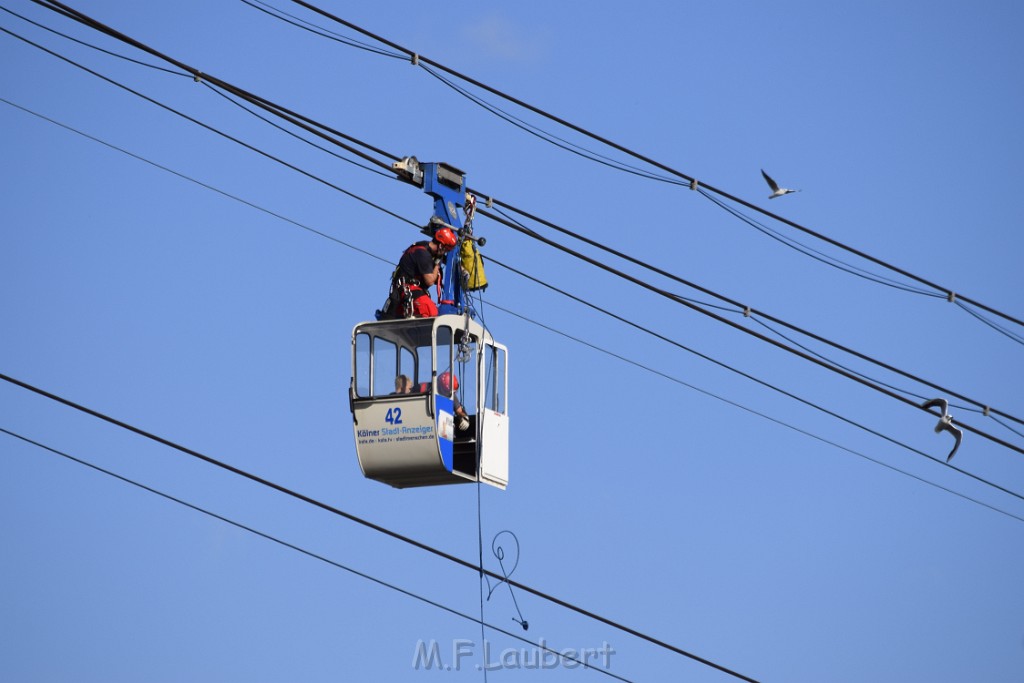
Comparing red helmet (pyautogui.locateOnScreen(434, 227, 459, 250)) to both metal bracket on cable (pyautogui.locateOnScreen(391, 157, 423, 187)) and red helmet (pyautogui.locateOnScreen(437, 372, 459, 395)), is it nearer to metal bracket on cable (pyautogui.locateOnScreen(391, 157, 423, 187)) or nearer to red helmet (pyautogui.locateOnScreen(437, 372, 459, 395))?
metal bracket on cable (pyautogui.locateOnScreen(391, 157, 423, 187))

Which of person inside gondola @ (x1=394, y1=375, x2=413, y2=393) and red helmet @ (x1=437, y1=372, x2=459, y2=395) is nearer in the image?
person inside gondola @ (x1=394, y1=375, x2=413, y2=393)

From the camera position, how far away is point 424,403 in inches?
870

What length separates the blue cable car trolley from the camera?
22.2m

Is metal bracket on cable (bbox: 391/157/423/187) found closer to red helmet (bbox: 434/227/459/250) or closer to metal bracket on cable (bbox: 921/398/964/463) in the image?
red helmet (bbox: 434/227/459/250)

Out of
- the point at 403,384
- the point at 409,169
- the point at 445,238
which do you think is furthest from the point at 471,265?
the point at 403,384

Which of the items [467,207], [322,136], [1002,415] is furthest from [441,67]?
[1002,415]

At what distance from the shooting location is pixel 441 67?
2447cm

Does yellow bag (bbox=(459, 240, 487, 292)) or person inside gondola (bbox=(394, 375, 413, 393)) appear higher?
yellow bag (bbox=(459, 240, 487, 292))

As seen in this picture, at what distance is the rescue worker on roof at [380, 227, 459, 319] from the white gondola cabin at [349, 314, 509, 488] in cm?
44

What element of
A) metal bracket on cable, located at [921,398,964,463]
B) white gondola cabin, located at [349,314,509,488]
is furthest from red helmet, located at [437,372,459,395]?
metal bracket on cable, located at [921,398,964,463]

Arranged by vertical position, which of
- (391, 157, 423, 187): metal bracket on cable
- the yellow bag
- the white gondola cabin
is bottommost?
the white gondola cabin

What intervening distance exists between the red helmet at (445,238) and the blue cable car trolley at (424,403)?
182mm

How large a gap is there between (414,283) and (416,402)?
1360 mm

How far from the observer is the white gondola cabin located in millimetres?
22156
